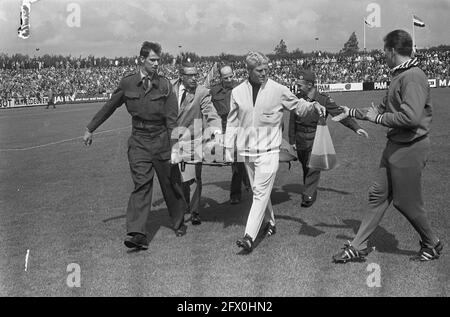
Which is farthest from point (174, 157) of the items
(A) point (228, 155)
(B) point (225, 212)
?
(B) point (225, 212)

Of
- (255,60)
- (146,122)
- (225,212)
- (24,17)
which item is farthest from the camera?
(24,17)

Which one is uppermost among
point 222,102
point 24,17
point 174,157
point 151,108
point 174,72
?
point 174,72

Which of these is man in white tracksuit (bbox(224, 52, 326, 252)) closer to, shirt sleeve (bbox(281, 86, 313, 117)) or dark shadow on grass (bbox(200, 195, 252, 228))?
shirt sleeve (bbox(281, 86, 313, 117))

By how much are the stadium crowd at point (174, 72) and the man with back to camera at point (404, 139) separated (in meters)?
58.2

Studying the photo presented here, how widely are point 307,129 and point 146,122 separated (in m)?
3.52

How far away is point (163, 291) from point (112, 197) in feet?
17.5

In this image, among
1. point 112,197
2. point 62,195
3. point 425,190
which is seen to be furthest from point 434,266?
point 62,195

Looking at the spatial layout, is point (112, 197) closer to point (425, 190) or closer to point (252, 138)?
point (252, 138)

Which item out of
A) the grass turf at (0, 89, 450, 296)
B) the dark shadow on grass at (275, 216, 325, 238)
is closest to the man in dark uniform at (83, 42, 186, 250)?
the grass turf at (0, 89, 450, 296)

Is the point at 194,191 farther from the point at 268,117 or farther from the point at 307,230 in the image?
the point at 268,117

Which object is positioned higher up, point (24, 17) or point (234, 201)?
point (24, 17)

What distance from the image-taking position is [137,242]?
22.3 ft
